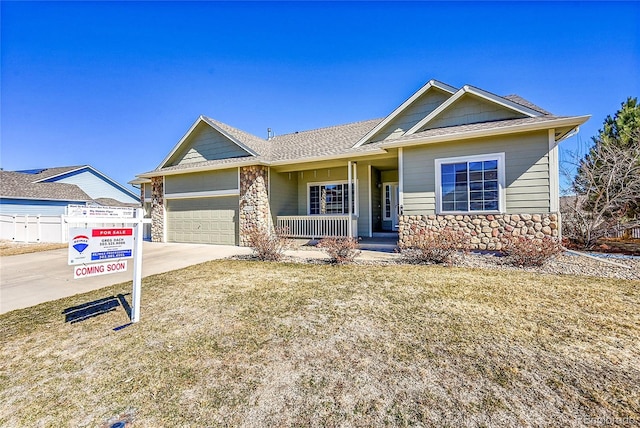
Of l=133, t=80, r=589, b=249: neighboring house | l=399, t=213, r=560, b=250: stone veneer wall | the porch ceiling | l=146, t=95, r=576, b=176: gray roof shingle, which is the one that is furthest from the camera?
the porch ceiling

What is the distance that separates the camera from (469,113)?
9.16 m

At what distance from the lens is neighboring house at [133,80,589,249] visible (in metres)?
8.05

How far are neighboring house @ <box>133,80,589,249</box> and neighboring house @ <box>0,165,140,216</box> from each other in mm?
14720

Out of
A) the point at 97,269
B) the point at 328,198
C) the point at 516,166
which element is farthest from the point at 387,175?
the point at 97,269

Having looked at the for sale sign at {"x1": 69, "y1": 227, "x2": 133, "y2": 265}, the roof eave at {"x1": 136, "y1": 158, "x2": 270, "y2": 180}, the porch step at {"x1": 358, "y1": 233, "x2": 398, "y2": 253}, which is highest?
the roof eave at {"x1": 136, "y1": 158, "x2": 270, "y2": 180}

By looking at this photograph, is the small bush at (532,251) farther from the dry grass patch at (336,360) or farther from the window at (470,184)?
the dry grass patch at (336,360)

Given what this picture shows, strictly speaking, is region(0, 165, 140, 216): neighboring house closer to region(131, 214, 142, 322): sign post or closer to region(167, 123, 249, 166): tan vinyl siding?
region(167, 123, 249, 166): tan vinyl siding

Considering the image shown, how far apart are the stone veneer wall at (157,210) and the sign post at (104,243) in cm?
1092

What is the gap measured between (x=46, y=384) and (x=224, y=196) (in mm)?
10345

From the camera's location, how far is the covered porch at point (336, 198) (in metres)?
11.6

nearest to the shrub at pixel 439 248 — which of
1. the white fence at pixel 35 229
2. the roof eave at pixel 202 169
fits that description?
the roof eave at pixel 202 169

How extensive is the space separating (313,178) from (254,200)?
3.32 meters

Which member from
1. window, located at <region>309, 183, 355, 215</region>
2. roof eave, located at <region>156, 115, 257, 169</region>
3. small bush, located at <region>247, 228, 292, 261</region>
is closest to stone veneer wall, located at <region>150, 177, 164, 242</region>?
roof eave, located at <region>156, 115, 257, 169</region>

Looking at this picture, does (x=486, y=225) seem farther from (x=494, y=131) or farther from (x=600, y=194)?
(x=600, y=194)
